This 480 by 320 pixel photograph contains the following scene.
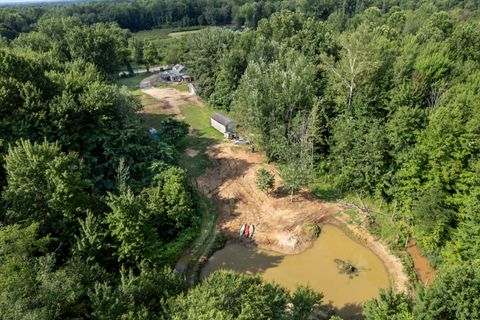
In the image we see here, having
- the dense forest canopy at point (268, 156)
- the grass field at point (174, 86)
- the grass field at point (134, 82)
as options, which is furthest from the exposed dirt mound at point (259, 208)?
the grass field at point (134, 82)

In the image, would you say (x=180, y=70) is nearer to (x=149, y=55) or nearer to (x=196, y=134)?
(x=149, y=55)

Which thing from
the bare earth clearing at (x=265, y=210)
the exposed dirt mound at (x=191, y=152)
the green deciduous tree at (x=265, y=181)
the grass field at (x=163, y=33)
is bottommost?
the bare earth clearing at (x=265, y=210)

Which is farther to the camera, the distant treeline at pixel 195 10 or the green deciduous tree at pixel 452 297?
the distant treeline at pixel 195 10

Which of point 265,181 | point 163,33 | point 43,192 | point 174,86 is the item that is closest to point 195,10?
point 163,33

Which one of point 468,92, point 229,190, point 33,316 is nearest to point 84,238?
point 33,316

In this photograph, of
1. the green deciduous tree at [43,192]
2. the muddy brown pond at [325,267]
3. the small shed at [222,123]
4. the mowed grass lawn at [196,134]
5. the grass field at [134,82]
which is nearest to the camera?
the green deciduous tree at [43,192]

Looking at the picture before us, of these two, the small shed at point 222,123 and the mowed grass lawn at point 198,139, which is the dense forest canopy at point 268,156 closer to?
the mowed grass lawn at point 198,139

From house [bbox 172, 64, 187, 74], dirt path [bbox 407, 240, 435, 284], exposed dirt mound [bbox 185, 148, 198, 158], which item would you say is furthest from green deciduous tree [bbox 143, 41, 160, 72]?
dirt path [bbox 407, 240, 435, 284]

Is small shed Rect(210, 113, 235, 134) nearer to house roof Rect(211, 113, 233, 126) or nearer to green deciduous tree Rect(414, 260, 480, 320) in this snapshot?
house roof Rect(211, 113, 233, 126)
